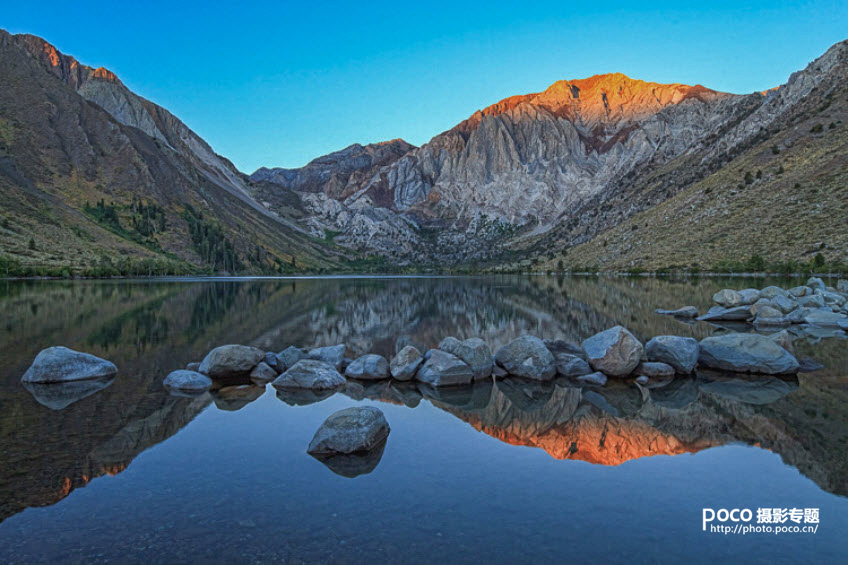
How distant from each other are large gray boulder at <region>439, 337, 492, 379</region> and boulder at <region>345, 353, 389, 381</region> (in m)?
3.04

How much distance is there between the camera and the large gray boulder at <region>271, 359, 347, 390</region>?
63.9 feet

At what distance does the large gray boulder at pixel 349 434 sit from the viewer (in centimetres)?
1238

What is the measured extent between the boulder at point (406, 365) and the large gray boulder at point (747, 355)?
1393 cm

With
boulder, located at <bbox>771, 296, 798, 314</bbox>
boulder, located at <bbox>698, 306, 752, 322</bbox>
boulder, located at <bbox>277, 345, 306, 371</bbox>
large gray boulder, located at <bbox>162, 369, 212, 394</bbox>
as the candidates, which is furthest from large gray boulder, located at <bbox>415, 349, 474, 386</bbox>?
boulder, located at <bbox>771, 296, 798, 314</bbox>

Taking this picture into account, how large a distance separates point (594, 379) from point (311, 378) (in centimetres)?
1222

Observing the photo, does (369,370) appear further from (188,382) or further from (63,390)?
(63,390)

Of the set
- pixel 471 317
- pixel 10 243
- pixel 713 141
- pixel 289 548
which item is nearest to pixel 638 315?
pixel 471 317

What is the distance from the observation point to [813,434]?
13406mm

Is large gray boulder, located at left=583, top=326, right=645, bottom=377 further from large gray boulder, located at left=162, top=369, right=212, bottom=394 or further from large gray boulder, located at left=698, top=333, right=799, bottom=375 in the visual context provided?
large gray boulder, located at left=162, top=369, right=212, bottom=394

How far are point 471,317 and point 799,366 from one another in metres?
25.1

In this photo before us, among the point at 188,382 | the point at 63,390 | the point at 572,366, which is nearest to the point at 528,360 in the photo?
the point at 572,366

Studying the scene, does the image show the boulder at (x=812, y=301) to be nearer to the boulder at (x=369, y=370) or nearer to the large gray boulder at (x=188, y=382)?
the boulder at (x=369, y=370)

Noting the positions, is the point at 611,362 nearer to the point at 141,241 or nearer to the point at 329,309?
the point at 329,309

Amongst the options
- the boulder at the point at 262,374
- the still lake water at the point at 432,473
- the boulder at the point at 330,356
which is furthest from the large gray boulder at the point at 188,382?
the boulder at the point at 330,356
